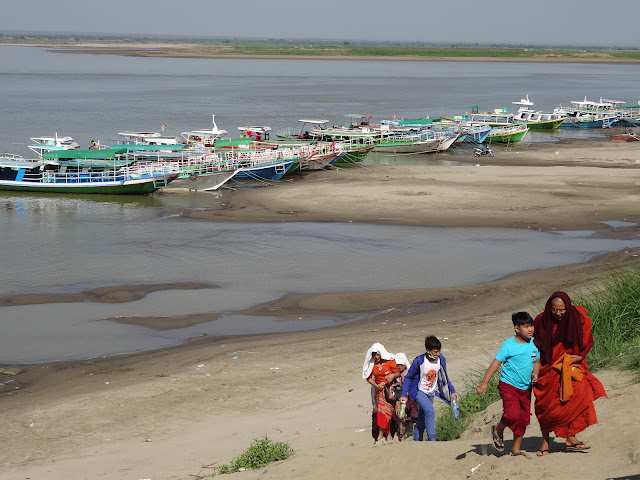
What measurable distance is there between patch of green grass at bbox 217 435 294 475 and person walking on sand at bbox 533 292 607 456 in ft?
9.49

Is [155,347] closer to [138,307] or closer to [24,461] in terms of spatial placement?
[138,307]

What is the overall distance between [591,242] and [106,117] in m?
48.5

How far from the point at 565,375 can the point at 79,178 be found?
3268cm

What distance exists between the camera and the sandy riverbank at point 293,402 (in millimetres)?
8531

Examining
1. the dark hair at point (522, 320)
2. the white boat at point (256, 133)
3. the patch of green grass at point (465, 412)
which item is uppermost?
the dark hair at point (522, 320)

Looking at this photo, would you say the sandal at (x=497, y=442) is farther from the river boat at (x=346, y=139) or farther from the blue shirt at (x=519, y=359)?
the river boat at (x=346, y=139)

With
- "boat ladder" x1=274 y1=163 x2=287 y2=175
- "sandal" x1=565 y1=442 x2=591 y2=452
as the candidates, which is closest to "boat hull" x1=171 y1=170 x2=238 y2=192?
"boat ladder" x1=274 y1=163 x2=287 y2=175

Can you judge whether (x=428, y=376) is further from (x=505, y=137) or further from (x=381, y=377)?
(x=505, y=137)

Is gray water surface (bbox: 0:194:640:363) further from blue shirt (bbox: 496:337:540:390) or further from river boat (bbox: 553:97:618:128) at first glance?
river boat (bbox: 553:97:618:128)

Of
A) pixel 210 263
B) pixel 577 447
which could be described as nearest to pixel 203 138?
pixel 210 263

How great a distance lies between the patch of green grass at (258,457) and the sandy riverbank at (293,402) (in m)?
0.29

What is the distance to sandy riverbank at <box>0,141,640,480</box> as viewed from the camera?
8531mm

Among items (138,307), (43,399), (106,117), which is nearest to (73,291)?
(138,307)

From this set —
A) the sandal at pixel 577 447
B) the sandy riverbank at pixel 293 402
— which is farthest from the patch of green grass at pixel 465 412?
the sandal at pixel 577 447
